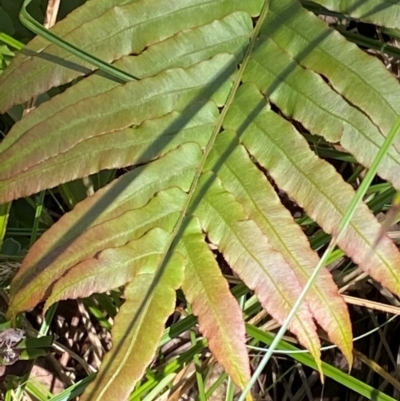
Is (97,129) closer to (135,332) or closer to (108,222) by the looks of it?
(108,222)

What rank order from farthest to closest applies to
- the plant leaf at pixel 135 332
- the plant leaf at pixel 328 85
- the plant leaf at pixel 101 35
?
the plant leaf at pixel 101 35
the plant leaf at pixel 328 85
the plant leaf at pixel 135 332

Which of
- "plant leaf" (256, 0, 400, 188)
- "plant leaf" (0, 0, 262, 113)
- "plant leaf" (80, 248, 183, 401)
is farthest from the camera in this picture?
"plant leaf" (0, 0, 262, 113)

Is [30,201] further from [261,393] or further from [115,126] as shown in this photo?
[261,393]

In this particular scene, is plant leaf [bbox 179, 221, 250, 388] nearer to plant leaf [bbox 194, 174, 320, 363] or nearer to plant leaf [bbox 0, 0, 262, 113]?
plant leaf [bbox 194, 174, 320, 363]

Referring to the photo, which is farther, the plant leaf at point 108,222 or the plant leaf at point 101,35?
the plant leaf at point 101,35

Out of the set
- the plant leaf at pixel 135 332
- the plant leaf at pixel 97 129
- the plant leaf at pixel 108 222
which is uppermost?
the plant leaf at pixel 97 129

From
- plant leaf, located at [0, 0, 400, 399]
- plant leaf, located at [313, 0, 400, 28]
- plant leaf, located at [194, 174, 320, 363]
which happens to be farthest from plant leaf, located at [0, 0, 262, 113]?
plant leaf, located at [194, 174, 320, 363]

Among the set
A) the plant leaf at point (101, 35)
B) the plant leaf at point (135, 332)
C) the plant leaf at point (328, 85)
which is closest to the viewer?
the plant leaf at point (135, 332)

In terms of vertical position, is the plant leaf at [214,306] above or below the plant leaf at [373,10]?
below

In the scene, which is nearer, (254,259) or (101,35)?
(254,259)

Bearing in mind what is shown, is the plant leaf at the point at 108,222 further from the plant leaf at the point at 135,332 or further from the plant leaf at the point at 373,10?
the plant leaf at the point at 373,10

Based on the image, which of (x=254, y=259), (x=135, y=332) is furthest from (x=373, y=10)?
(x=135, y=332)

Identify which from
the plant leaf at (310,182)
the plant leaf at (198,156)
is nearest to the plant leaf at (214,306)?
the plant leaf at (198,156)
